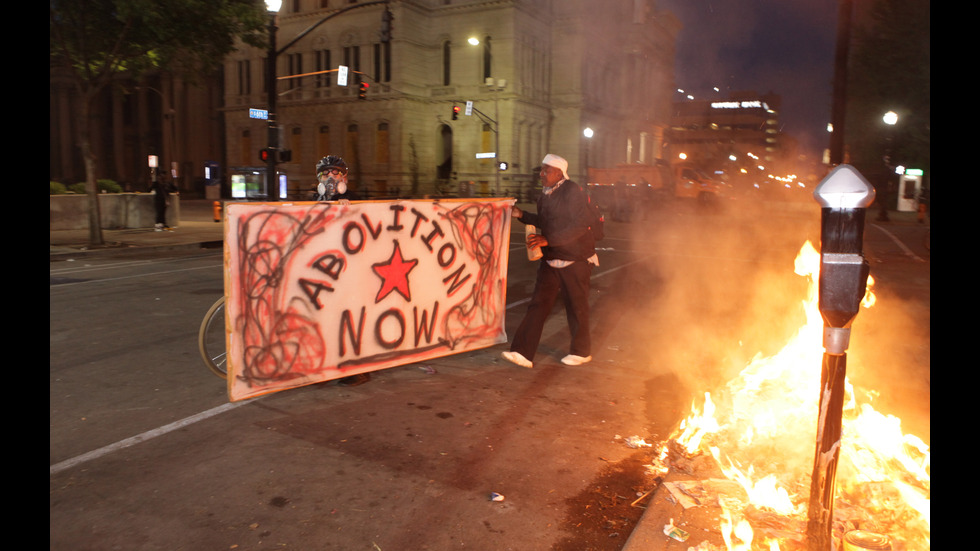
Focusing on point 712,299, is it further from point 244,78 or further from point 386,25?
point 244,78

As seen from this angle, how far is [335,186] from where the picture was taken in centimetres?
541

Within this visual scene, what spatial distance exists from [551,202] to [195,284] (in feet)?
23.3

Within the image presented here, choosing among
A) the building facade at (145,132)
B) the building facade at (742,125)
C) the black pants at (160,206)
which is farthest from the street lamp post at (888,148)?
the building facade at (742,125)

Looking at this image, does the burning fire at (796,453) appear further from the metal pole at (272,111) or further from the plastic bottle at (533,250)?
the metal pole at (272,111)

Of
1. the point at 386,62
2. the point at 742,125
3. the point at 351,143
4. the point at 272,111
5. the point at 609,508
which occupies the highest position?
the point at 742,125

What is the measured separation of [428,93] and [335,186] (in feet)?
172

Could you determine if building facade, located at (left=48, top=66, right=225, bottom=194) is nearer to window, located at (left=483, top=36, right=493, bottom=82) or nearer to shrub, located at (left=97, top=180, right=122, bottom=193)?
window, located at (left=483, top=36, right=493, bottom=82)

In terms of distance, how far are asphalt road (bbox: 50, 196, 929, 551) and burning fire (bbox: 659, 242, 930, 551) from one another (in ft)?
1.78

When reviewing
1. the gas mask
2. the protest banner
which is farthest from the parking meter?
the gas mask

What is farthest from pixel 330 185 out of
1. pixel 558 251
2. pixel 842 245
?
pixel 842 245

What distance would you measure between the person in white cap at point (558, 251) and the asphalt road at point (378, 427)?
379 millimetres

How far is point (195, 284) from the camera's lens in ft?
34.4
